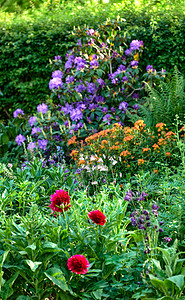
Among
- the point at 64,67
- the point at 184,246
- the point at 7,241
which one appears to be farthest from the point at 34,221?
the point at 64,67

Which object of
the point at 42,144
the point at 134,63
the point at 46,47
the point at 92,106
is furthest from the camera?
the point at 46,47

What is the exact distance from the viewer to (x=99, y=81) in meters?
5.34

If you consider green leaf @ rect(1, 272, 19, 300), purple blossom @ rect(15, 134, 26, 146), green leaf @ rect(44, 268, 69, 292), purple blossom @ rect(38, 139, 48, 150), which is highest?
green leaf @ rect(44, 268, 69, 292)

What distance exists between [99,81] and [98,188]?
2.11m

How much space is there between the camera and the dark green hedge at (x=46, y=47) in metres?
5.82

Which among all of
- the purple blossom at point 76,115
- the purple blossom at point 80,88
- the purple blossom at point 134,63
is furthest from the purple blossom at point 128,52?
the purple blossom at point 76,115

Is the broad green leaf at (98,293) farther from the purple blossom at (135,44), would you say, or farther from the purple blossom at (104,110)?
the purple blossom at (135,44)

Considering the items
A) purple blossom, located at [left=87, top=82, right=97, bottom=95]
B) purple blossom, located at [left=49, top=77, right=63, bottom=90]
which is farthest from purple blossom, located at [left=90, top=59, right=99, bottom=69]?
purple blossom, located at [left=49, top=77, right=63, bottom=90]

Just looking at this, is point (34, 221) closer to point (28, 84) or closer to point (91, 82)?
point (91, 82)

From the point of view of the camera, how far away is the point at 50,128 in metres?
5.01

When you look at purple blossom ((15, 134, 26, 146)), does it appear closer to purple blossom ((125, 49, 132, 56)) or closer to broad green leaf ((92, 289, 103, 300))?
purple blossom ((125, 49, 132, 56))

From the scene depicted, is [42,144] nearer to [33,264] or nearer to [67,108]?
[67,108]

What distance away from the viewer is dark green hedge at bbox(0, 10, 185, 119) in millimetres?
5816

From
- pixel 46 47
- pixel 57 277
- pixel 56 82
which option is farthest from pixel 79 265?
pixel 46 47
